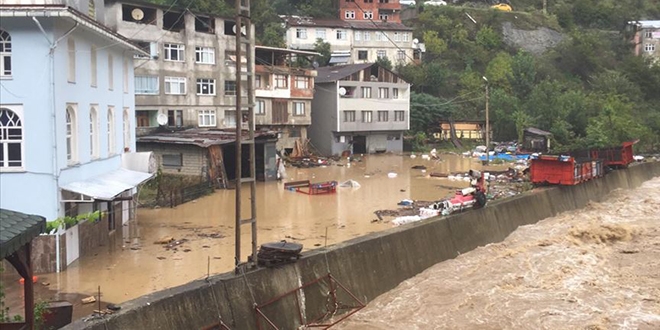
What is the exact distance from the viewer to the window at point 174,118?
136 ft

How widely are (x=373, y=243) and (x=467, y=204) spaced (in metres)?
6.71

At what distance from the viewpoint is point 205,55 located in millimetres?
42844

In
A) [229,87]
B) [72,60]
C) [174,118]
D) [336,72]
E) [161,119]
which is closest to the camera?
[72,60]

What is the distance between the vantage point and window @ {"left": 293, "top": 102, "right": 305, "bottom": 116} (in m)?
50.1

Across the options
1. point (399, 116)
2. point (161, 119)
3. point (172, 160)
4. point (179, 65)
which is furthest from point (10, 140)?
point (399, 116)

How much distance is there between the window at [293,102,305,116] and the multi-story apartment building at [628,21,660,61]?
57590 millimetres

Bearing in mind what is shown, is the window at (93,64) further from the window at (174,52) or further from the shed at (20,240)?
the window at (174,52)

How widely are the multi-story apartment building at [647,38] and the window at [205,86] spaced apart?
6668cm

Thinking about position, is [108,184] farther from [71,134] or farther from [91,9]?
[91,9]

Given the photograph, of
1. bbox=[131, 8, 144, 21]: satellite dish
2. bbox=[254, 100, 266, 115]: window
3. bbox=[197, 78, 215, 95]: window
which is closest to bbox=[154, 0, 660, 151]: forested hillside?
bbox=[254, 100, 266, 115]: window

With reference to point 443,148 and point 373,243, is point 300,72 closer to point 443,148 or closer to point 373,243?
point 443,148

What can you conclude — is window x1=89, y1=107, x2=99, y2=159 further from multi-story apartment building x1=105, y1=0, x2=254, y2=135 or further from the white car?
the white car

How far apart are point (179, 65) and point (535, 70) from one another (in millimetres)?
48149

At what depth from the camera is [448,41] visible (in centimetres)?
7844
